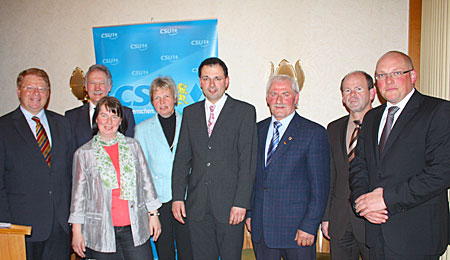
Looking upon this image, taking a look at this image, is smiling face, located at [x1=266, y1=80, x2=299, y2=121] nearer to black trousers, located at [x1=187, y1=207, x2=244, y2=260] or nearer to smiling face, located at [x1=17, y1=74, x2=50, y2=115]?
black trousers, located at [x1=187, y1=207, x2=244, y2=260]

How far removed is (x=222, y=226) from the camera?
252 centimetres

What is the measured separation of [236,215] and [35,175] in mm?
1674

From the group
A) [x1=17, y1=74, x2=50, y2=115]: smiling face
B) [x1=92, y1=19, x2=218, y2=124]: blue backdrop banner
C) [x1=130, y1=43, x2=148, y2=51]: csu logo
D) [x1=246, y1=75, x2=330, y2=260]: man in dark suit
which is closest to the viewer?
[x1=246, y1=75, x2=330, y2=260]: man in dark suit

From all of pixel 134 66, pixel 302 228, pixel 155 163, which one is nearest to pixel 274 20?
pixel 134 66

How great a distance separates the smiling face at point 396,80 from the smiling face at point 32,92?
8.89ft

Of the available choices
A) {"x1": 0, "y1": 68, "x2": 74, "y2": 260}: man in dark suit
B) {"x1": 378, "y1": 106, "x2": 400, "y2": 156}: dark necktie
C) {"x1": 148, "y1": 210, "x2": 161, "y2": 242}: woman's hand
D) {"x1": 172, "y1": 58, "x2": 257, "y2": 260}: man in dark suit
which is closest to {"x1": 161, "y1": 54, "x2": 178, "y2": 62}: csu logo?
{"x1": 172, "y1": 58, "x2": 257, "y2": 260}: man in dark suit

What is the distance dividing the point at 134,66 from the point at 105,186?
236 cm

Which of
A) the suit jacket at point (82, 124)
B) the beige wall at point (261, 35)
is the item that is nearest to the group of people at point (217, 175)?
the suit jacket at point (82, 124)

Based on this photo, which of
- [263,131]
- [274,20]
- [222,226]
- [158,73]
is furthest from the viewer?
[158,73]

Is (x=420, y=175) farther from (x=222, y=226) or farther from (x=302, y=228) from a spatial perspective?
(x=222, y=226)

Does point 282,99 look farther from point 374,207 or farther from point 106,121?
point 106,121

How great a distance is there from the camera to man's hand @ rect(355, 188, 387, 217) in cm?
197

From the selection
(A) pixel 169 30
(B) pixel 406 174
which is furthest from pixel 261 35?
(B) pixel 406 174

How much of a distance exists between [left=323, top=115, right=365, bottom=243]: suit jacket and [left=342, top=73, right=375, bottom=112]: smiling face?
17 cm
